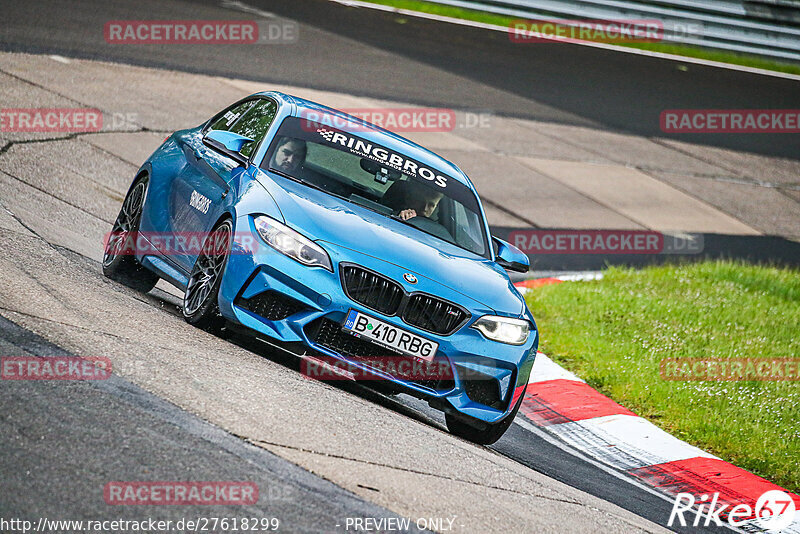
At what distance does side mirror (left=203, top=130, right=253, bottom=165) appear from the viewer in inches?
273

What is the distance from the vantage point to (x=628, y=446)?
7453mm

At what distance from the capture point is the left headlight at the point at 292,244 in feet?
19.5

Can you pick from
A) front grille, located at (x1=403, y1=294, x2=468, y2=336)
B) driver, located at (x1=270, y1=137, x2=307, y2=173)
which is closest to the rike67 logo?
front grille, located at (x1=403, y1=294, x2=468, y2=336)

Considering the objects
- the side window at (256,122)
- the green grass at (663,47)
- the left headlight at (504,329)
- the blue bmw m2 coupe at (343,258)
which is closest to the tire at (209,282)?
the blue bmw m2 coupe at (343,258)

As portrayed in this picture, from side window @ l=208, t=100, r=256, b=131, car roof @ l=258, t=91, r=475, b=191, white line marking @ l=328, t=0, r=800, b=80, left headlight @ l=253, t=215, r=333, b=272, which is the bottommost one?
left headlight @ l=253, t=215, r=333, b=272

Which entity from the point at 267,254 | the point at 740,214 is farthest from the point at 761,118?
the point at 267,254

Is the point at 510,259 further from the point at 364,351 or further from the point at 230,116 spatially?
the point at 230,116

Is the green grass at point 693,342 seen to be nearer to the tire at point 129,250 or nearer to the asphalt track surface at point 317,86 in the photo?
the asphalt track surface at point 317,86

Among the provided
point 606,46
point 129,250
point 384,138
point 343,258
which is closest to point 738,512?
point 343,258

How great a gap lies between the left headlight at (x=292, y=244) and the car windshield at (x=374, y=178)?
0.83 meters

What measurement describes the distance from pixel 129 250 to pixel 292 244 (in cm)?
199

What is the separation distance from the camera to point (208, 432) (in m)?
4.62

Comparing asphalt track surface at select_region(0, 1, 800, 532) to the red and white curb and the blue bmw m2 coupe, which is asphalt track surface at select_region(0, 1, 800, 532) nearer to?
the red and white curb

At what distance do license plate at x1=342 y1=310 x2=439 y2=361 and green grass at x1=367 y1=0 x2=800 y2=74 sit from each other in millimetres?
19028
